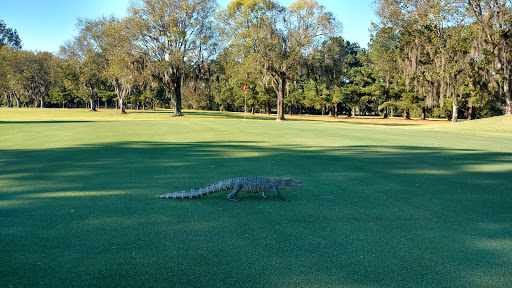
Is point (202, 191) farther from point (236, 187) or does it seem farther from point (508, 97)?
point (508, 97)

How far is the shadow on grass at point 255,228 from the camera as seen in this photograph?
312cm

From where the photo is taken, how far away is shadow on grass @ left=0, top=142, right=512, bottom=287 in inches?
123

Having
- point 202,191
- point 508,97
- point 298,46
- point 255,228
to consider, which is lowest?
point 255,228

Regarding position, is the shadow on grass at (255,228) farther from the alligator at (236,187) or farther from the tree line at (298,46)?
the tree line at (298,46)

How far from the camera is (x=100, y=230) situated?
4145 millimetres

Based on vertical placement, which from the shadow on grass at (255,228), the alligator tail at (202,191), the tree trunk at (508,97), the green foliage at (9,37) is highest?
the green foliage at (9,37)

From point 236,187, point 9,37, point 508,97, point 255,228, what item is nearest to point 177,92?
point 508,97

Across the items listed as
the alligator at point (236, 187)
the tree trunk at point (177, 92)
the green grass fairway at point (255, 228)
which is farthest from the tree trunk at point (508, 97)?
the alligator at point (236, 187)

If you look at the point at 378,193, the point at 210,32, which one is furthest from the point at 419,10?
the point at 378,193

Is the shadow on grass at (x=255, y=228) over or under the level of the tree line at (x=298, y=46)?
under

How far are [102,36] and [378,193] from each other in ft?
179

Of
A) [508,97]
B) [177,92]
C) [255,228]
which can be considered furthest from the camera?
[177,92]

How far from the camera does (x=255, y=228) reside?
13.9 feet

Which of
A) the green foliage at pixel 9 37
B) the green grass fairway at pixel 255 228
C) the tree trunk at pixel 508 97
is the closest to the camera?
the green grass fairway at pixel 255 228
